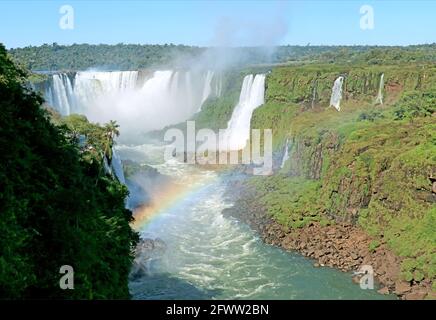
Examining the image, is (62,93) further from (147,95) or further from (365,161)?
(365,161)

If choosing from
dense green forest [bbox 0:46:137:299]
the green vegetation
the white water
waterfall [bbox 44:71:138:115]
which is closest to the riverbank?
the green vegetation

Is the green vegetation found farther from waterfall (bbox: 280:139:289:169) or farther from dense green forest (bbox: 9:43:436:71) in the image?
dense green forest (bbox: 9:43:436:71)

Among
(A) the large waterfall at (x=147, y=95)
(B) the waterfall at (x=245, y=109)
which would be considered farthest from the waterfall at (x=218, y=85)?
(B) the waterfall at (x=245, y=109)

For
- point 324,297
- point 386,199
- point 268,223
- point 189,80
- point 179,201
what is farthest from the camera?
point 189,80

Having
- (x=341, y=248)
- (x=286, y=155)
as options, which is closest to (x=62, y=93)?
(x=286, y=155)

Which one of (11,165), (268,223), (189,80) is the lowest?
(268,223)

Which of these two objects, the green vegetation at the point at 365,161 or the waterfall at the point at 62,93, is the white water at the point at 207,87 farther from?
the waterfall at the point at 62,93

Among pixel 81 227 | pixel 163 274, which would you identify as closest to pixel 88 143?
pixel 163 274
